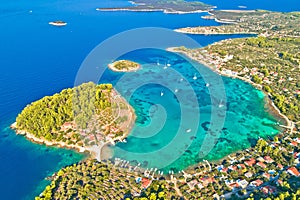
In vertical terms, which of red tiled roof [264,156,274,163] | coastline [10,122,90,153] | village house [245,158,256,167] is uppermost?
red tiled roof [264,156,274,163]

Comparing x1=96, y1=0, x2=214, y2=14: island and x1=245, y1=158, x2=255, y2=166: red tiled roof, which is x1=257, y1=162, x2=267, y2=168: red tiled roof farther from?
x1=96, y1=0, x2=214, y2=14: island

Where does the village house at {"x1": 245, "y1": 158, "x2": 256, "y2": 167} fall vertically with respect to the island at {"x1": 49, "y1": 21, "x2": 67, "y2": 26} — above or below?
below

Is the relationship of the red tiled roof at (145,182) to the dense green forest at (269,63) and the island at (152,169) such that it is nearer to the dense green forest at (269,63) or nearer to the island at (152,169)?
→ the island at (152,169)

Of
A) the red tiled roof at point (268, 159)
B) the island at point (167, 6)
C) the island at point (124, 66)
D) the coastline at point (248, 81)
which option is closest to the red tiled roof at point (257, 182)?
the red tiled roof at point (268, 159)

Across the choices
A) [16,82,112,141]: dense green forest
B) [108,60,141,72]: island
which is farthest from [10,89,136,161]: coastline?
[108,60,141,72]: island

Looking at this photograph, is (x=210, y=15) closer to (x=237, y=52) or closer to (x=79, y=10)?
(x=237, y=52)

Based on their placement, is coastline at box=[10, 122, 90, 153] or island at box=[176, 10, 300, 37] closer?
coastline at box=[10, 122, 90, 153]
